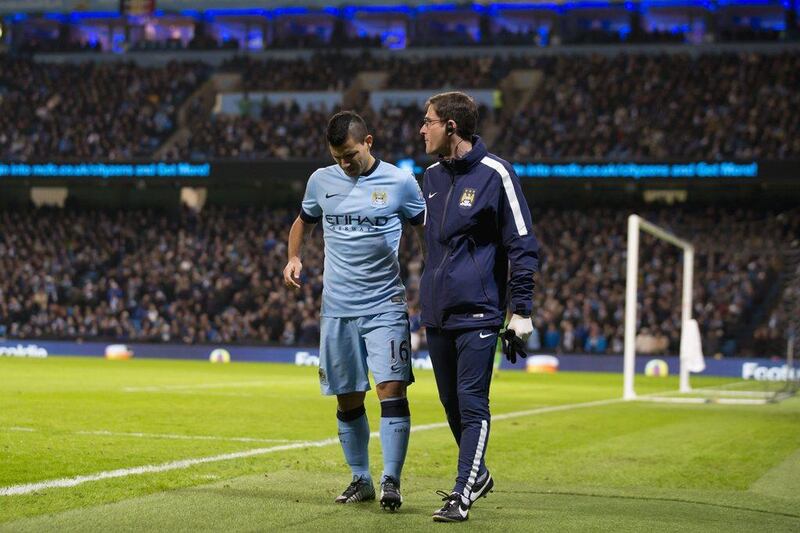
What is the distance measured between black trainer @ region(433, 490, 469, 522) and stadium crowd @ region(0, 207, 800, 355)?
2343 cm

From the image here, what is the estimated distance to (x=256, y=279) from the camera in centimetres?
3859

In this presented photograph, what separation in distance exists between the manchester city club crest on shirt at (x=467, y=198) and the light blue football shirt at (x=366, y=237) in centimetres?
49

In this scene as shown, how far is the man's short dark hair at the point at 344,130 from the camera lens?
22.8 ft

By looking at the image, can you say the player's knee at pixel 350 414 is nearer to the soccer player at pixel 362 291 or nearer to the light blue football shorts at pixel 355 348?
the soccer player at pixel 362 291

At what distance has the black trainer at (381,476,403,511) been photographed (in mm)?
6605

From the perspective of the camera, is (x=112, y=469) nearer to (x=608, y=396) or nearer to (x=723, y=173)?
(x=608, y=396)

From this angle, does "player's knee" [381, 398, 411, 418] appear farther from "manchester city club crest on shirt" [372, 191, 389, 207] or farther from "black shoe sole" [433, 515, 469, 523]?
"manchester city club crest on shirt" [372, 191, 389, 207]

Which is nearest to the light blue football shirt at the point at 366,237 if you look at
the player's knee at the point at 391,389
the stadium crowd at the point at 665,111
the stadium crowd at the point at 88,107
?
the player's knee at the point at 391,389

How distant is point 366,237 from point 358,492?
1.48 m

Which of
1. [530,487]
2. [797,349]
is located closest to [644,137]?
[797,349]

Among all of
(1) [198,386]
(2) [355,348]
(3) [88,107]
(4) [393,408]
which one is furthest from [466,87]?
(4) [393,408]

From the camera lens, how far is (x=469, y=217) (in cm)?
661

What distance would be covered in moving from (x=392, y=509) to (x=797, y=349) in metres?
17.4

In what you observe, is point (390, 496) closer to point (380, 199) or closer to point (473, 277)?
point (473, 277)
